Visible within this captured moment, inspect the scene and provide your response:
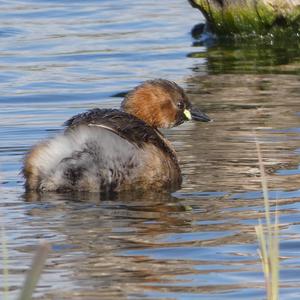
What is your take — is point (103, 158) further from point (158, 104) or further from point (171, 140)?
point (171, 140)

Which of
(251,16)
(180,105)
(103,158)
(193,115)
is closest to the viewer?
(103,158)

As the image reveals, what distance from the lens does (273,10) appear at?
1339cm

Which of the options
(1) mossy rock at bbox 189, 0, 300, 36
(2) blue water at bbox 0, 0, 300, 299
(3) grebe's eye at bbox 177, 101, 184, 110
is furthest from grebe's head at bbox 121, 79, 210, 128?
(1) mossy rock at bbox 189, 0, 300, 36

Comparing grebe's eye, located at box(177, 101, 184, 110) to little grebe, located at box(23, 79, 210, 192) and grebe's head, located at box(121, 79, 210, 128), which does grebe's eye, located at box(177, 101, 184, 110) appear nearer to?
grebe's head, located at box(121, 79, 210, 128)

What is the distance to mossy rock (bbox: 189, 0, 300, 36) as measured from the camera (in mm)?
13336

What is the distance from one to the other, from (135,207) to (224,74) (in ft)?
17.9

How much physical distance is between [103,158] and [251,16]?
22.8 feet

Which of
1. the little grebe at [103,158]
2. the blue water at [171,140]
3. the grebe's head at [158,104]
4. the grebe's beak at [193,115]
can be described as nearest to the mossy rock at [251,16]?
the blue water at [171,140]

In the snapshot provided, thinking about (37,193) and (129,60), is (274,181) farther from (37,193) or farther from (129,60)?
(129,60)

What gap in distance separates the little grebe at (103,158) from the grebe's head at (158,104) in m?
0.34

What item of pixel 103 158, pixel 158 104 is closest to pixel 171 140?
pixel 158 104

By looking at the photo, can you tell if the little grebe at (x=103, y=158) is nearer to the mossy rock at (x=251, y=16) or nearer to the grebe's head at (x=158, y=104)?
the grebe's head at (x=158, y=104)

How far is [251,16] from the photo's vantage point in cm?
1350

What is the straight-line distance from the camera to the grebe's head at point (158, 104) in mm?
7988
